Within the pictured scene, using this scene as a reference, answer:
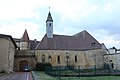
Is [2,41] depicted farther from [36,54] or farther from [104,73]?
[36,54]

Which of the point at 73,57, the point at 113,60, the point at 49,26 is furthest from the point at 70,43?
the point at 113,60

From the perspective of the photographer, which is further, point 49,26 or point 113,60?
point 49,26

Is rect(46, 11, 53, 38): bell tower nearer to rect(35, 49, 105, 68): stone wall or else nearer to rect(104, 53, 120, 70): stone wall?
rect(35, 49, 105, 68): stone wall

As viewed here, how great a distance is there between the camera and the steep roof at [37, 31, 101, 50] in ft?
220

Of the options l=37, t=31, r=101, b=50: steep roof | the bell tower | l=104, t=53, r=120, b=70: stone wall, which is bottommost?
l=104, t=53, r=120, b=70: stone wall

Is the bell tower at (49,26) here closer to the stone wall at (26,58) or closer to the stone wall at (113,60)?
the stone wall at (26,58)

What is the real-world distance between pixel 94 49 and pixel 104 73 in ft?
102

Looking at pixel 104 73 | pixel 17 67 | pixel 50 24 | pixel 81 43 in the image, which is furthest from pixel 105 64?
pixel 104 73

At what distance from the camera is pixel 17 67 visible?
217 ft

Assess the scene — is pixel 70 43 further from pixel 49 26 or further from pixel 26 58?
pixel 26 58

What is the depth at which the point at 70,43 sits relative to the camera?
231 ft

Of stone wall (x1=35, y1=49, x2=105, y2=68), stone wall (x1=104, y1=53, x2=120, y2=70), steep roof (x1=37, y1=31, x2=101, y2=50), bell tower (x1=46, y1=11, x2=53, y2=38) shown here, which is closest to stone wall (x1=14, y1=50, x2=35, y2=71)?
stone wall (x1=35, y1=49, x2=105, y2=68)

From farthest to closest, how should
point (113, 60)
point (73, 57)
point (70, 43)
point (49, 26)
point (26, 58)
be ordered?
point (49, 26)
point (70, 43)
point (73, 57)
point (26, 58)
point (113, 60)

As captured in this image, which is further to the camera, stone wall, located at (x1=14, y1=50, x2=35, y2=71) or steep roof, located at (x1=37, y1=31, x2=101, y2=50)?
steep roof, located at (x1=37, y1=31, x2=101, y2=50)
